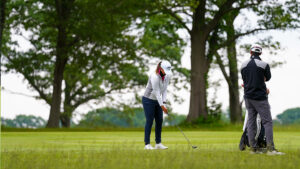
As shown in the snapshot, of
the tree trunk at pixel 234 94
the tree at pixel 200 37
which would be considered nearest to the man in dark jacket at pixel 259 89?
the tree at pixel 200 37

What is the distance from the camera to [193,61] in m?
34.3

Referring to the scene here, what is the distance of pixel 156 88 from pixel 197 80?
21697mm

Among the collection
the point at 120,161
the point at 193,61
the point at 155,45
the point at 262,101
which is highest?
the point at 155,45

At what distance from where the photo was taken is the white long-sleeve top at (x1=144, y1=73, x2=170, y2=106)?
12391 mm

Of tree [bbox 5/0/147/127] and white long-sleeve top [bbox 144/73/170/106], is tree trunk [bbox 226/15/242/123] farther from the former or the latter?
white long-sleeve top [bbox 144/73/170/106]

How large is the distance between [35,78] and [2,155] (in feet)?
115

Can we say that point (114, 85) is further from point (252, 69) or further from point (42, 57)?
point (252, 69)

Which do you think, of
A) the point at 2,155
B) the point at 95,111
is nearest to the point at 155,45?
the point at 95,111

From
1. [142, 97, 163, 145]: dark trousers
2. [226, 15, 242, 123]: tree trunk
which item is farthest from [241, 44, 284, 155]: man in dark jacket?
[226, 15, 242, 123]: tree trunk

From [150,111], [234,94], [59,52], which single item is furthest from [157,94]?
[234,94]

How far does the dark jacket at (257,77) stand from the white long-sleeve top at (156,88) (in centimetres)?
219

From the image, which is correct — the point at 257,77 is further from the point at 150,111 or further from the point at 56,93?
the point at 56,93

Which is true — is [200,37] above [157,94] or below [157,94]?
above

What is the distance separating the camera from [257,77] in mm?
11000
